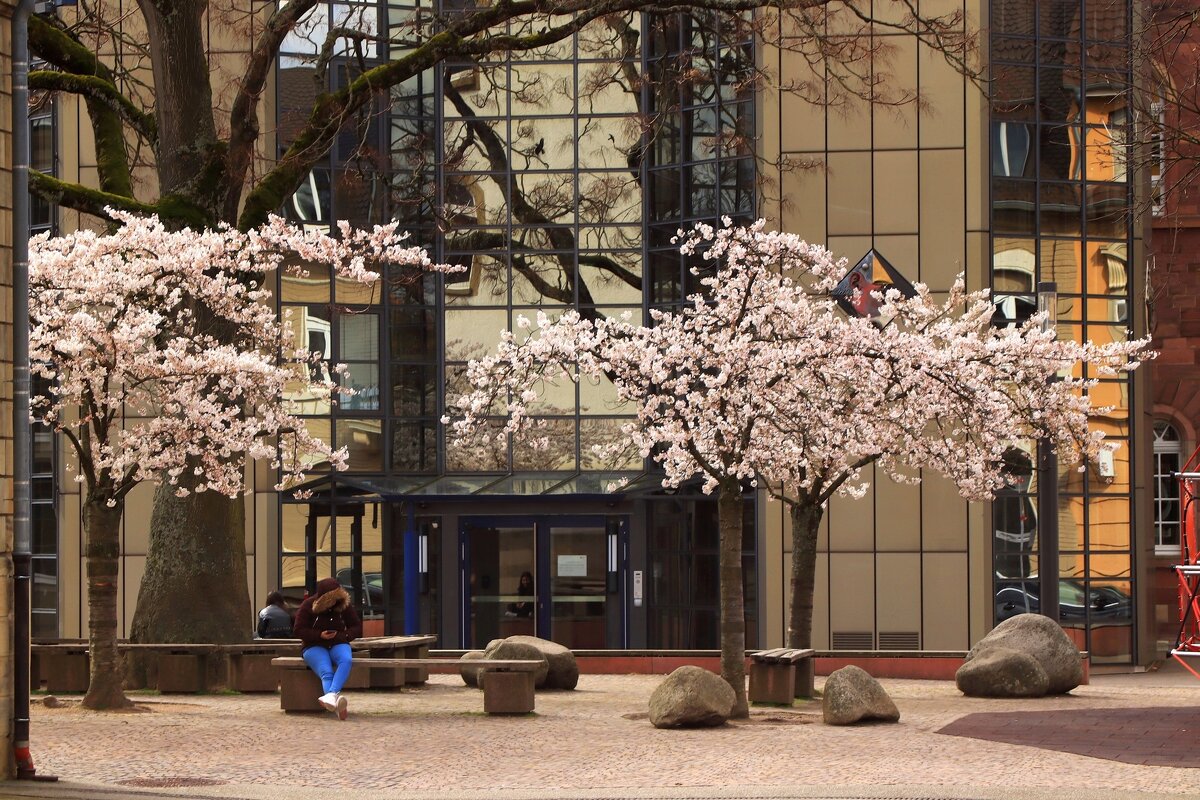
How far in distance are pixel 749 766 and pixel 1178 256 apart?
23.3 metres

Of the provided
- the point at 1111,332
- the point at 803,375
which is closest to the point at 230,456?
the point at 803,375

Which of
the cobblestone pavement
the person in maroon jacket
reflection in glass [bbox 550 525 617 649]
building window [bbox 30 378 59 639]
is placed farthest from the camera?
building window [bbox 30 378 59 639]

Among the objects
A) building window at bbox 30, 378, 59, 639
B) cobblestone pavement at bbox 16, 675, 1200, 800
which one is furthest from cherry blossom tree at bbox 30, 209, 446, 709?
building window at bbox 30, 378, 59, 639

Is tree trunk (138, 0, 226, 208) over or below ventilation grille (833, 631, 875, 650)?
over

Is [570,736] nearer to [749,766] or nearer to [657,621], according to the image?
[749,766]

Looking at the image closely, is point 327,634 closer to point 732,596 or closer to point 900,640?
point 732,596

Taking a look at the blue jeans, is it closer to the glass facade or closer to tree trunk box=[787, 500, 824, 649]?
tree trunk box=[787, 500, 824, 649]

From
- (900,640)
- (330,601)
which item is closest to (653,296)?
(900,640)

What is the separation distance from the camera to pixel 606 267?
103 feet

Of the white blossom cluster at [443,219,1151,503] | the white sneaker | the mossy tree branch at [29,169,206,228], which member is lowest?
the white sneaker

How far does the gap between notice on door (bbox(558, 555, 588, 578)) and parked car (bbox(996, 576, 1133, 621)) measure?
644cm

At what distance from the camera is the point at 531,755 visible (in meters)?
14.9

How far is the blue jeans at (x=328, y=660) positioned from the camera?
57.3 ft

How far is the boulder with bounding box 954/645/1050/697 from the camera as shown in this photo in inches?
832
